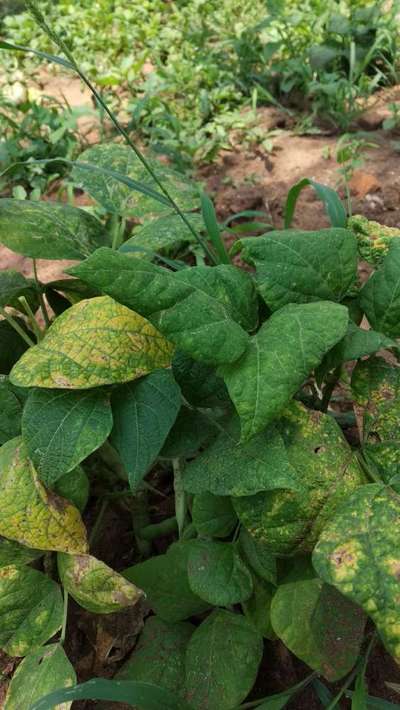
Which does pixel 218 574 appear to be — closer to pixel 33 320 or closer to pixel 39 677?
pixel 39 677

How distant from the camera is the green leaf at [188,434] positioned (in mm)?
1188

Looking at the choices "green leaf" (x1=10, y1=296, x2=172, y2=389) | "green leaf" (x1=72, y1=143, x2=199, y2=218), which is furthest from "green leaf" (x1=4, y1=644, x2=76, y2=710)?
"green leaf" (x1=72, y1=143, x2=199, y2=218)

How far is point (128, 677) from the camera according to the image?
1264 mm

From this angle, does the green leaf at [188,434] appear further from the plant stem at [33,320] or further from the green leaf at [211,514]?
the plant stem at [33,320]

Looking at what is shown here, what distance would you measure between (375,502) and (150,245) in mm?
679

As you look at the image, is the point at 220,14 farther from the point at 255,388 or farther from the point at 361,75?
the point at 255,388

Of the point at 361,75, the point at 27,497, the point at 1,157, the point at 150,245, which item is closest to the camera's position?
the point at 27,497

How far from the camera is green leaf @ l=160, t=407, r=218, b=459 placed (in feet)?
3.90

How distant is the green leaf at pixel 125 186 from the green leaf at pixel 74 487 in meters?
0.59

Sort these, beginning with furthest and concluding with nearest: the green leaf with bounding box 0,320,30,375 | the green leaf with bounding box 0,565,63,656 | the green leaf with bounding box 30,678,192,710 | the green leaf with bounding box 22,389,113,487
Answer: the green leaf with bounding box 0,320,30,375 → the green leaf with bounding box 0,565,63,656 → the green leaf with bounding box 22,389,113,487 → the green leaf with bounding box 30,678,192,710

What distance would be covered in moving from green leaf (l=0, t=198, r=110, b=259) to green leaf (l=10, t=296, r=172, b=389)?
163 millimetres

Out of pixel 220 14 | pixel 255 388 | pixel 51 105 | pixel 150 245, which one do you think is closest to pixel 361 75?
pixel 220 14

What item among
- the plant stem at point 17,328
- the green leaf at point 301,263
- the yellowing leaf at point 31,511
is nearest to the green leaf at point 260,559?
the yellowing leaf at point 31,511

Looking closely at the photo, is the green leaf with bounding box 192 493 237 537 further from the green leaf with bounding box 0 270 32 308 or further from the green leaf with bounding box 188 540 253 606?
the green leaf with bounding box 0 270 32 308
